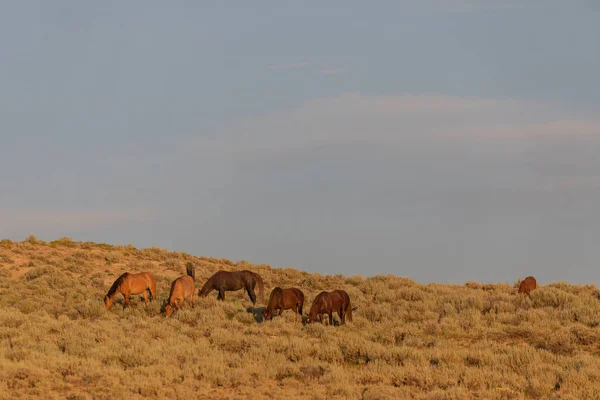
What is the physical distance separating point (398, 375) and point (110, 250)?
92.5ft

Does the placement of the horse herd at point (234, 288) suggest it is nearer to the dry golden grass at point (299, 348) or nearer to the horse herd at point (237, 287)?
the horse herd at point (237, 287)

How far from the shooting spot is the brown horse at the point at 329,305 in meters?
18.6

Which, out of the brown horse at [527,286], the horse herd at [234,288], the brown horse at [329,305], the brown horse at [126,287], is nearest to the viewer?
the brown horse at [329,305]

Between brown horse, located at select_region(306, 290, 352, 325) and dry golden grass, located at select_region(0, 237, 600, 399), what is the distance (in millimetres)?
576

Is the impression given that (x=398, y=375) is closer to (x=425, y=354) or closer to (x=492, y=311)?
(x=425, y=354)

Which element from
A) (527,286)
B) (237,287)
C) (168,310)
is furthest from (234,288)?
(527,286)

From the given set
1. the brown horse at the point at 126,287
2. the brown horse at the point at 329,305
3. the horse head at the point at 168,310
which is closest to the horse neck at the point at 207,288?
the brown horse at the point at 126,287

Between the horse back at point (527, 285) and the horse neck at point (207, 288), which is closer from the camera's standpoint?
the horse neck at point (207, 288)

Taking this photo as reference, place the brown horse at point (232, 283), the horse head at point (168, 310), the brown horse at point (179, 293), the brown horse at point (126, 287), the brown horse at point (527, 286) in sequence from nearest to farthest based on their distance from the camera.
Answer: the horse head at point (168, 310), the brown horse at point (179, 293), the brown horse at point (126, 287), the brown horse at point (232, 283), the brown horse at point (527, 286)

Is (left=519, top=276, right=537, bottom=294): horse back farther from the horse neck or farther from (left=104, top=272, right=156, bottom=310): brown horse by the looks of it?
(left=104, top=272, right=156, bottom=310): brown horse

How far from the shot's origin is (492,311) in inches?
854

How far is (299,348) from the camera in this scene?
15844 mm

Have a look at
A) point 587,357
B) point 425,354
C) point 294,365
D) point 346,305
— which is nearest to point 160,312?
point 346,305

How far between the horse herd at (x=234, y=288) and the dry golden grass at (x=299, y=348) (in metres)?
0.47
